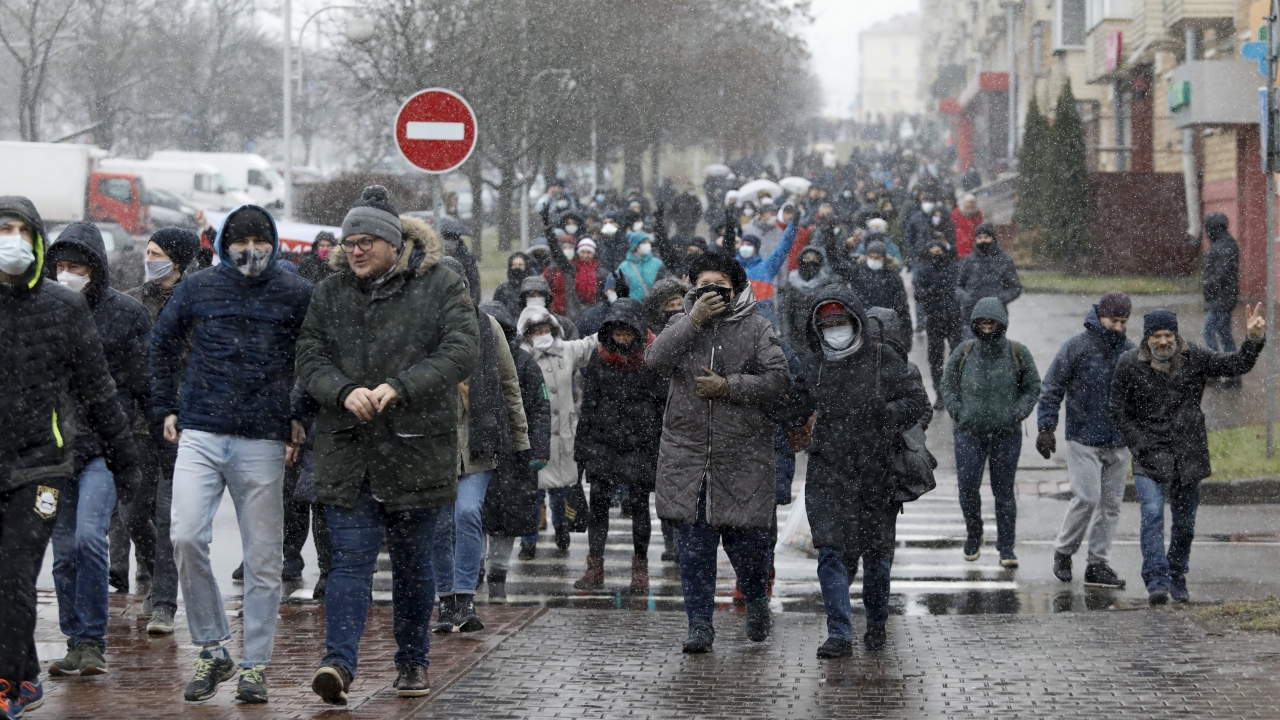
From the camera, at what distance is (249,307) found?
255 inches

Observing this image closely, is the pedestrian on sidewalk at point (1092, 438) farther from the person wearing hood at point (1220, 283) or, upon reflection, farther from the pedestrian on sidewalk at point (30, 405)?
the person wearing hood at point (1220, 283)

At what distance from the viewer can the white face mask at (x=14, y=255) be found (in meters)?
5.81

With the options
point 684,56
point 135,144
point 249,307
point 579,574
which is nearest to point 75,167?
point 684,56

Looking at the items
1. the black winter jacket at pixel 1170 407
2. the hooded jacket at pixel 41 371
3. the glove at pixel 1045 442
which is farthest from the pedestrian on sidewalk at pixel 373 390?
the glove at pixel 1045 442

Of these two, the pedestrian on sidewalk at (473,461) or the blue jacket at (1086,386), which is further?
the blue jacket at (1086,386)

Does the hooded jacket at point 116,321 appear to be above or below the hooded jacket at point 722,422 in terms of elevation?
above

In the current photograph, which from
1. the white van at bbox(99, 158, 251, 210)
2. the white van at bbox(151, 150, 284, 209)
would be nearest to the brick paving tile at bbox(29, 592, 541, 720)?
the white van at bbox(99, 158, 251, 210)

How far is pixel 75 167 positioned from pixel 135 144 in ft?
79.1

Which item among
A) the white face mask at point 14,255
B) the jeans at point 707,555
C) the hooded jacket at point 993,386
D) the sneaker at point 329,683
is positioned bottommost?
the sneaker at point 329,683

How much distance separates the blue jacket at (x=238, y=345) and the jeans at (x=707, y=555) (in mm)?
2107

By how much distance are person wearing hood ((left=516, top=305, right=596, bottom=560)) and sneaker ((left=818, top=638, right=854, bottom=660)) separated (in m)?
3.08

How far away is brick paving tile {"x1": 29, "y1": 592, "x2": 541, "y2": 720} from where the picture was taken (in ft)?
20.5

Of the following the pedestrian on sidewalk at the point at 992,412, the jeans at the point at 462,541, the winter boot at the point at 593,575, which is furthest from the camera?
the pedestrian on sidewalk at the point at 992,412

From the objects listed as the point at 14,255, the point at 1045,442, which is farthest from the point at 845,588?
the point at 14,255
